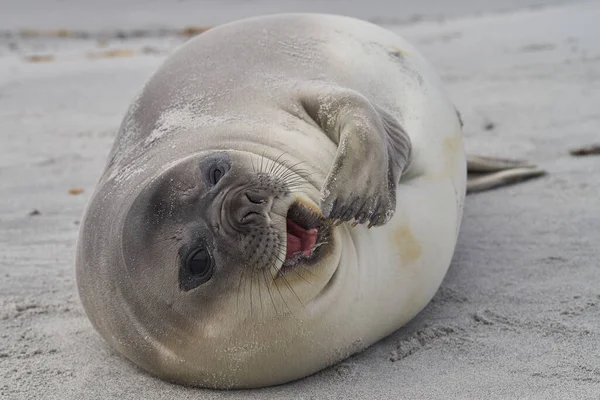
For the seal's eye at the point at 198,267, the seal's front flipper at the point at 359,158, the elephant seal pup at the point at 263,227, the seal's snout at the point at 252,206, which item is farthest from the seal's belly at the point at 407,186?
the seal's eye at the point at 198,267

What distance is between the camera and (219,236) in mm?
2275

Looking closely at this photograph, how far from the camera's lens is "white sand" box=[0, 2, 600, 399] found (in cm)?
242

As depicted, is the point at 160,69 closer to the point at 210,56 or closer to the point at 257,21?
the point at 210,56

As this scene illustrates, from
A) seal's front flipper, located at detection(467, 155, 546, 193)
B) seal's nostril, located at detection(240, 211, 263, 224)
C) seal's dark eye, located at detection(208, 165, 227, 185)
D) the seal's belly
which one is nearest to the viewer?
seal's nostril, located at detection(240, 211, 263, 224)

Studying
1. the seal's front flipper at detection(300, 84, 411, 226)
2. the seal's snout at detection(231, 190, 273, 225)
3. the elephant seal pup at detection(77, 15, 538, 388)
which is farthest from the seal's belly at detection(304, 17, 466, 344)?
the seal's snout at detection(231, 190, 273, 225)

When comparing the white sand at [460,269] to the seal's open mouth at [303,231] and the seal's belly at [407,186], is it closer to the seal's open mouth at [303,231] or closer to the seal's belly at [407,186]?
the seal's belly at [407,186]

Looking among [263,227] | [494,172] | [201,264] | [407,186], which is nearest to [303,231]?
[263,227]

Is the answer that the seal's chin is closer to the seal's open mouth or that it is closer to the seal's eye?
the seal's open mouth

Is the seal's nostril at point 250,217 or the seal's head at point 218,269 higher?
the seal's nostril at point 250,217

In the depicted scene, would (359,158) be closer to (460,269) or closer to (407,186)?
(407,186)

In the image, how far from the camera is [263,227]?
7.40ft

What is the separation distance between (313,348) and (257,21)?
1.60 metres

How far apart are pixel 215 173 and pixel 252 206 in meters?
0.18

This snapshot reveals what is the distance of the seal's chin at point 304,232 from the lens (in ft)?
7.81
